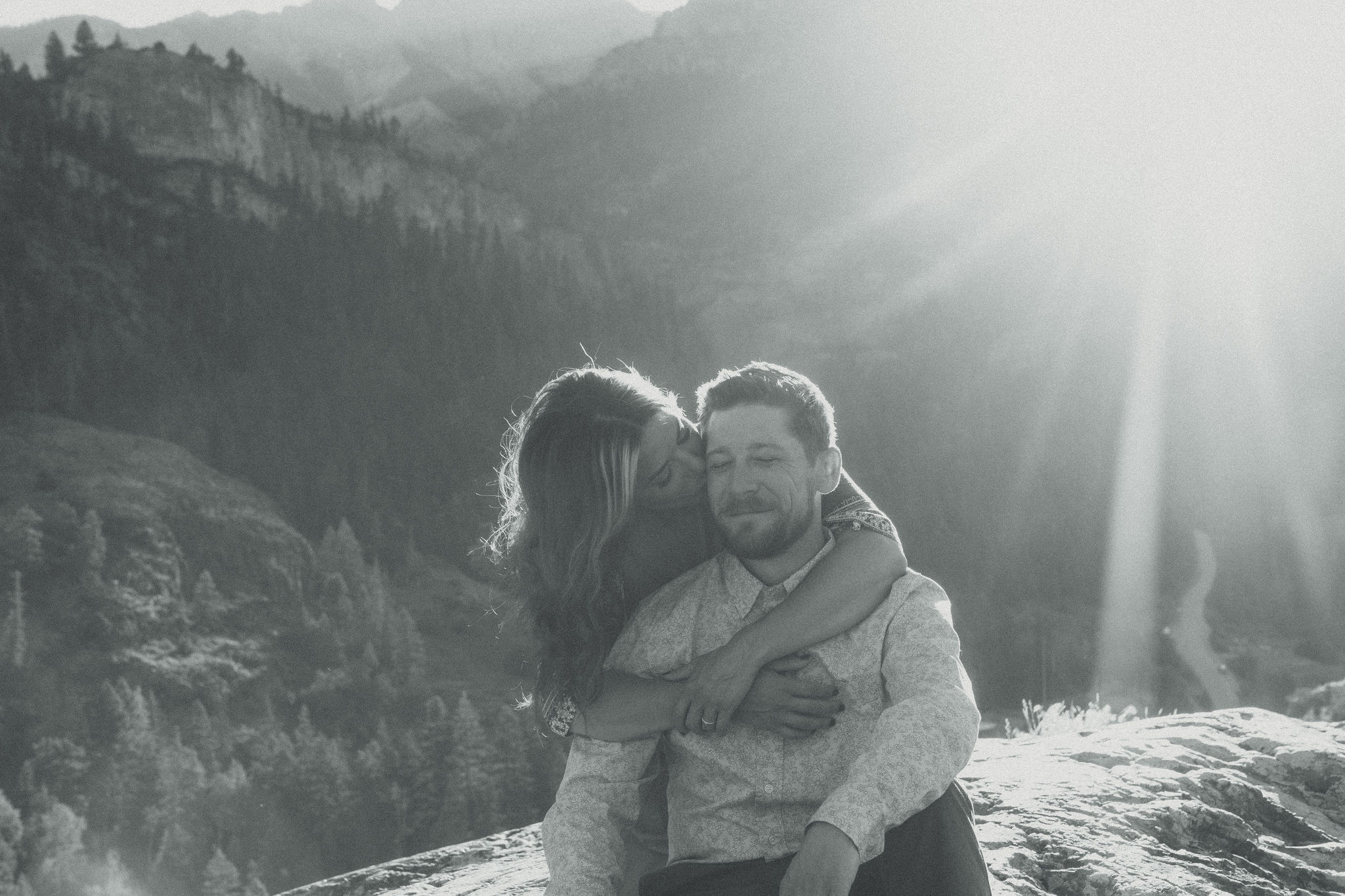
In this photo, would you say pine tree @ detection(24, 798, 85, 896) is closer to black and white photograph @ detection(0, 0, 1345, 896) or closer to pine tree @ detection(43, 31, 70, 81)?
black and white photograph @ detection(0, 0, 1345, 896)

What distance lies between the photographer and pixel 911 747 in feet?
7.84

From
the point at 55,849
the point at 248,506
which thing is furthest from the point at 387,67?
the point at 55,849

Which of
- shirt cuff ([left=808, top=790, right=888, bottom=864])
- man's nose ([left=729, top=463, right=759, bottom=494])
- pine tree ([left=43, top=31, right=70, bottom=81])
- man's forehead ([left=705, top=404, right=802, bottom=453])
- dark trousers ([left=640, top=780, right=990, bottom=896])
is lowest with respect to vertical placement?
dark trousers ([left=640, top=780, right=990, bottom=896])

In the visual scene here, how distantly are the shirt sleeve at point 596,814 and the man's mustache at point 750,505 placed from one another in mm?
644

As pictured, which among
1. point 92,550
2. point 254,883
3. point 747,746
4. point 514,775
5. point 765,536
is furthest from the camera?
point 92,550

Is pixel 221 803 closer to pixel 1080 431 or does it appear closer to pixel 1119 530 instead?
pixel 1119 530

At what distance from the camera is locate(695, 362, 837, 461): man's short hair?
2941mm

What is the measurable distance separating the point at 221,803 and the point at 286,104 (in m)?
65.3

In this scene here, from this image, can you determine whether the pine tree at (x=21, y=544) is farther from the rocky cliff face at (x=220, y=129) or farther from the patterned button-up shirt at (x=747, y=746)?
the patterned button-up shirt at (x=747, y=746)

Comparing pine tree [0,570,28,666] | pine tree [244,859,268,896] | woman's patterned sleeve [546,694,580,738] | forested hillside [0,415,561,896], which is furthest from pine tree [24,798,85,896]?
woman's patterned sleeve [546,694,580,738]

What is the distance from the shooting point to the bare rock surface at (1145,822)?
11.1 feet

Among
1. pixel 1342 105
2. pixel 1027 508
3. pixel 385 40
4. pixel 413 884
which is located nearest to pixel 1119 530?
pixel 1027 508

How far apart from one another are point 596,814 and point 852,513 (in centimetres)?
111

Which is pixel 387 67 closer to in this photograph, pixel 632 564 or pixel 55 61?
pixel 55 61
